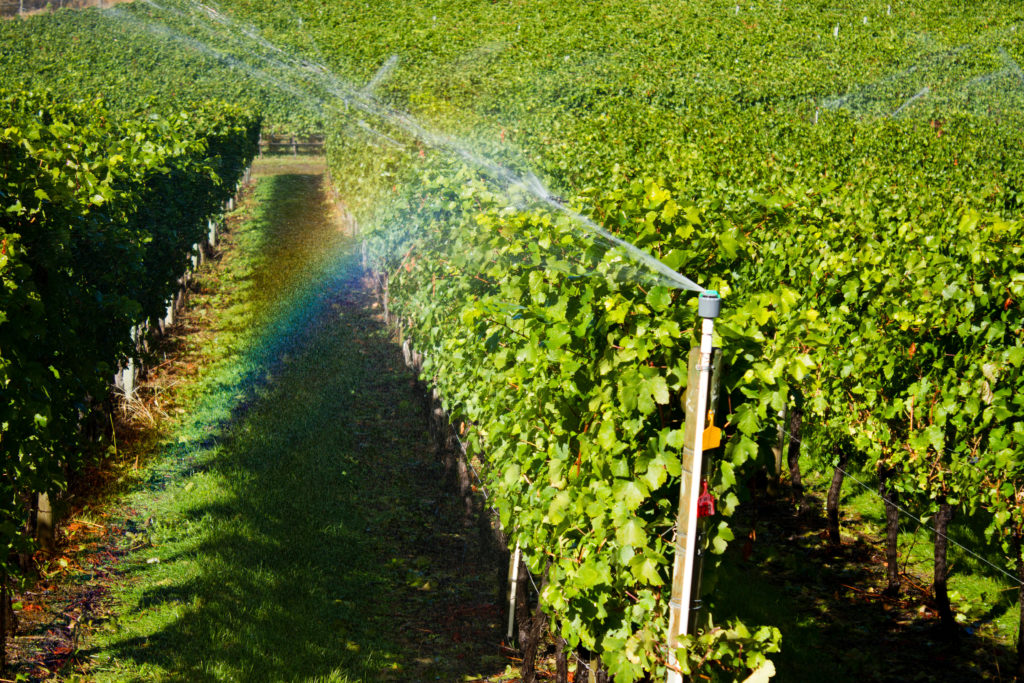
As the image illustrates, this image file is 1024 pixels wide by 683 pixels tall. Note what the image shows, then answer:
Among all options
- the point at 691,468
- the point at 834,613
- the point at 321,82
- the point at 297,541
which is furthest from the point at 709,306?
the point at 321,82

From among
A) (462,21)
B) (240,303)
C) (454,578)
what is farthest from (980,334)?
(462,21)

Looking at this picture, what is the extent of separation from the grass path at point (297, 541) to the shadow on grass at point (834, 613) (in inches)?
89.0

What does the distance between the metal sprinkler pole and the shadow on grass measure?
205 cm

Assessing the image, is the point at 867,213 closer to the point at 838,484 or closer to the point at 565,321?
the point at 838,484

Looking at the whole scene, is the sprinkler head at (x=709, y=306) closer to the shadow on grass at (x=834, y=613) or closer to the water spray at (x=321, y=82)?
the shadow on grass at (x=834, y=613)

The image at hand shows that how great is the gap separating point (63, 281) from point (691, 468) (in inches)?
210

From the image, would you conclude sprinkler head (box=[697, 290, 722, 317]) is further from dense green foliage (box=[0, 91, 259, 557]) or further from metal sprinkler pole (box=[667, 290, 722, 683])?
dense green foliage (box=[0, 91, 259, 557])

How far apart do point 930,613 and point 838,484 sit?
1563mm

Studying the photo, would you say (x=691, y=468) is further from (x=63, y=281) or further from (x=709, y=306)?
(x=63, y=281)

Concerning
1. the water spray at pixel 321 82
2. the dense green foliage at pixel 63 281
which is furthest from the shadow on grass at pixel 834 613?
the water spray at pixel 321 82

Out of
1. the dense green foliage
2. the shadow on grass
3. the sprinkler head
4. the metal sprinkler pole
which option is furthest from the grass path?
the sprinkler head

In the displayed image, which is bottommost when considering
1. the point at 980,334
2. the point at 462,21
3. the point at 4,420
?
the point at 4,420

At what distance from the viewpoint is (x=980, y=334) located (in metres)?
5.91

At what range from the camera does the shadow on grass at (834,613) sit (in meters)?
6.45
